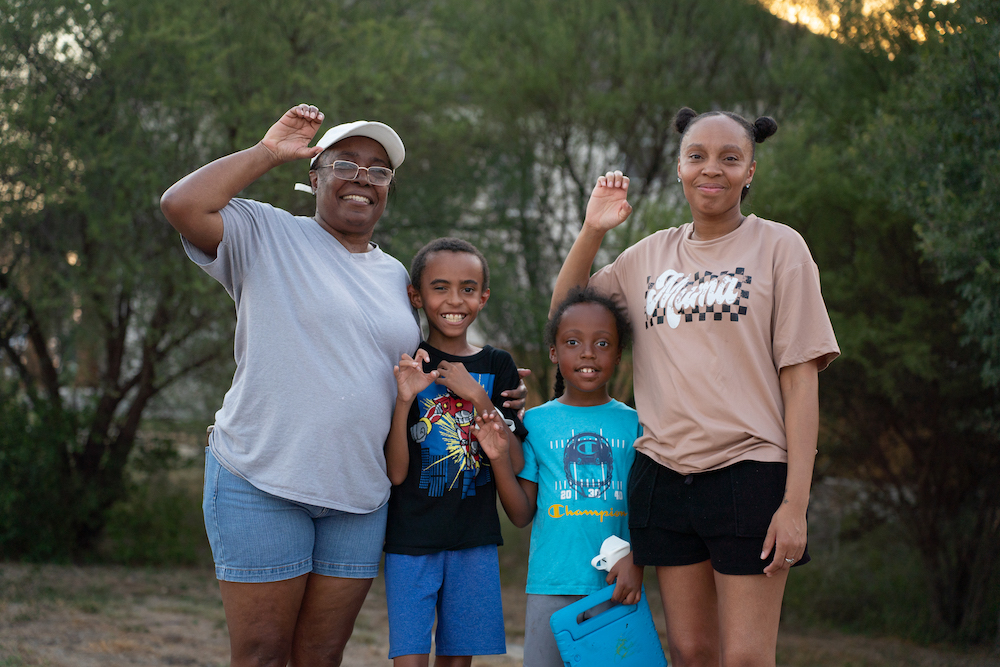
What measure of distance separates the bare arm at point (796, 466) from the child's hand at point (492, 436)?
0.85 m

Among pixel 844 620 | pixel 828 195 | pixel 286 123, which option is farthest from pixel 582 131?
pixel 286 123

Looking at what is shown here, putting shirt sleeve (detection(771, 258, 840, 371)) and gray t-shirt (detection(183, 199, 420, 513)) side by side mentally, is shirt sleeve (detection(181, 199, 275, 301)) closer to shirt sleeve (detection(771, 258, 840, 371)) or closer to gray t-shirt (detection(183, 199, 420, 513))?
gray t-shirt (detection(183, 199, 420, 513))

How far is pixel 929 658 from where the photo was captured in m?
5.93

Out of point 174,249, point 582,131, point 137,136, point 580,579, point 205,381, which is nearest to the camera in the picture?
point 580,579

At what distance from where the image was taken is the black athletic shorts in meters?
2.30

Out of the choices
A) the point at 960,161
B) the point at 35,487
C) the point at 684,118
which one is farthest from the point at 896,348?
the point at 35,487

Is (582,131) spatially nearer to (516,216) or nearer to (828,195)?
(516,216)

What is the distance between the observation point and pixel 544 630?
8.77 feet

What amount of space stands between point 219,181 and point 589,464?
4.76ft

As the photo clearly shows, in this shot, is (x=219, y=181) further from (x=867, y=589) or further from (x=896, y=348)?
(x=867, y=589)

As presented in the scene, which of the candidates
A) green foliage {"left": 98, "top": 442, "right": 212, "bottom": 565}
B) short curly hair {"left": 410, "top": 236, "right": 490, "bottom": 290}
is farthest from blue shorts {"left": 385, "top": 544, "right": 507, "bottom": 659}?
green foliage {"left": 98, "top": 442, "right": 212, "bottom": 565}

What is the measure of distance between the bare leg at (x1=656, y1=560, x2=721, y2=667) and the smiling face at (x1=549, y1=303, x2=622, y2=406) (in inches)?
26.8

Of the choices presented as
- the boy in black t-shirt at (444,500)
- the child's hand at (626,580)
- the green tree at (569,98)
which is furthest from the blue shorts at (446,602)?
the green tree at (569,98)

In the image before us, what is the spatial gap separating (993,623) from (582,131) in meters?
5.69
